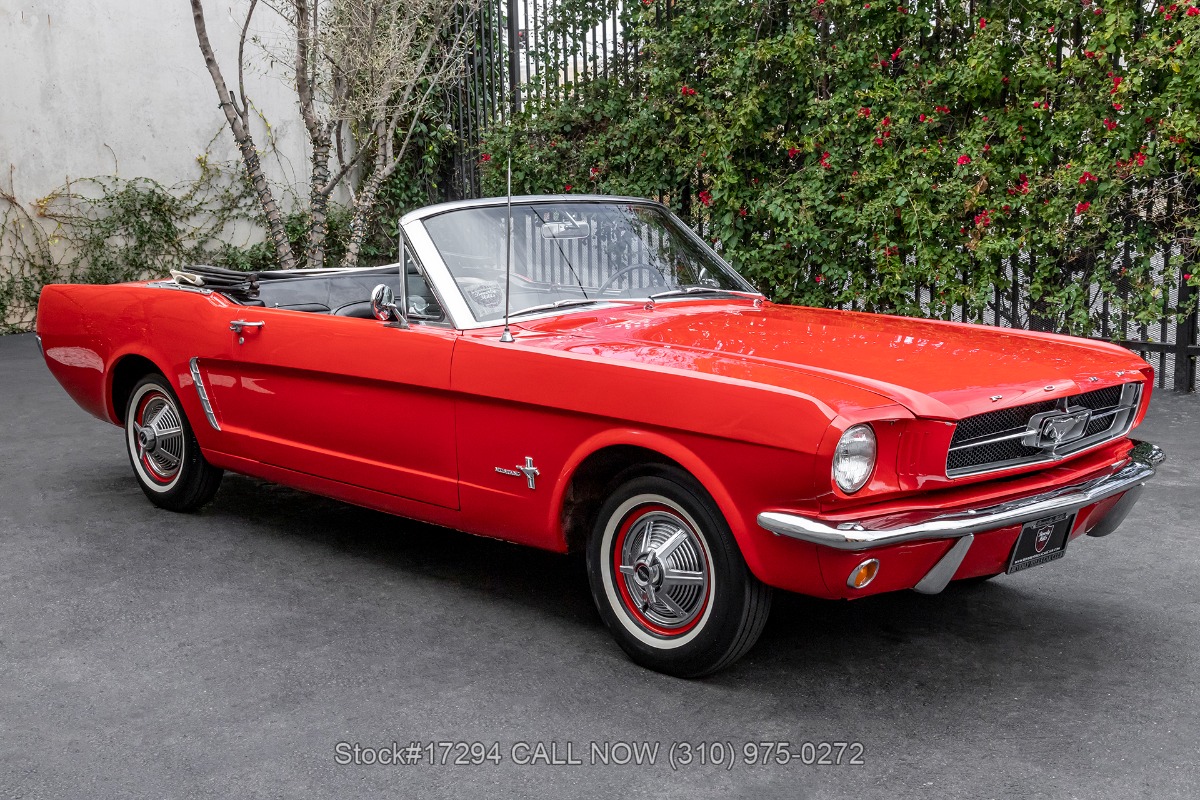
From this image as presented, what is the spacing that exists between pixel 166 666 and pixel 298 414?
132cm

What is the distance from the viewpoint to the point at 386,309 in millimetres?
4461

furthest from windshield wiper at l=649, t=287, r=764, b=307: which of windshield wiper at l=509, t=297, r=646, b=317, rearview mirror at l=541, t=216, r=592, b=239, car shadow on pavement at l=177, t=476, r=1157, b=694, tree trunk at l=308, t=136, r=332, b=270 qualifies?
tree trunk at l=308, t=136, r=332, b=270

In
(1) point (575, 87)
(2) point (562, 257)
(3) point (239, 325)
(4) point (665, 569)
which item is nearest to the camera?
(4) point (665, 569)

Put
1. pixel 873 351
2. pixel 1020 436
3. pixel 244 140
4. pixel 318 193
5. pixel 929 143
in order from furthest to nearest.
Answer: pixel 318 193 → pixel 244 140 → pixel 929 143 → pixel 873 351 → pixel 1020 436

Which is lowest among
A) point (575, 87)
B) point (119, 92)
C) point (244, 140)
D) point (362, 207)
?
point (362, 207)

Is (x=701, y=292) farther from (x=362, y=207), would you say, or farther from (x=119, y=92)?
(x=119, y=92)

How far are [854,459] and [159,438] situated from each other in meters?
3.75

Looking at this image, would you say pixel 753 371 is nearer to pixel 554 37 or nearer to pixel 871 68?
pixel 871 68

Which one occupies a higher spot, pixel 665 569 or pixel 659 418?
pixel 659 418

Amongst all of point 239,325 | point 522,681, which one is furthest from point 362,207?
point 522,681

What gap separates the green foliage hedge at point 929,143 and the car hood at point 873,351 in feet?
13.4

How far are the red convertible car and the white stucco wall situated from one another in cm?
928

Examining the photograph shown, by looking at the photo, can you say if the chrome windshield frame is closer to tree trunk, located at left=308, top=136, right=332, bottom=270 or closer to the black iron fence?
the black iron fence

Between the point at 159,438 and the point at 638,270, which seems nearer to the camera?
the point at 638,270
